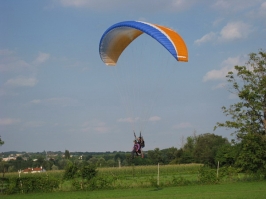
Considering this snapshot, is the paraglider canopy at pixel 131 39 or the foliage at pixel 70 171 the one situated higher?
the paraglider canopy at pixel 131 39

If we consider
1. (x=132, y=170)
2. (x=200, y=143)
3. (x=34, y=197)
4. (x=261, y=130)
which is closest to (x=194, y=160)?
(x=200, y=143)

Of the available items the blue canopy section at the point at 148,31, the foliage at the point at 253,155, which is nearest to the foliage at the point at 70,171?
the foliage at the point at 253,155

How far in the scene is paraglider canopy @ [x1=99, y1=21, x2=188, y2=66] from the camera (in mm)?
16202

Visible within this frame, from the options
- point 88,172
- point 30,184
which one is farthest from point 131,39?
point 30,184

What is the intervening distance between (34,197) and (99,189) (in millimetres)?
4984

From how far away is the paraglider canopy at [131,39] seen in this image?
638 inches

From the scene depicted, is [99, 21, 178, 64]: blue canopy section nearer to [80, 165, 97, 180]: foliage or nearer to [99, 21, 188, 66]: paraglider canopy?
[99, 21, 188, 66]: paraglider canopy

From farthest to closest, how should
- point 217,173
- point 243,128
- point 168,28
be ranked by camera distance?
point 243,128 → point 217,173 → point 168,28

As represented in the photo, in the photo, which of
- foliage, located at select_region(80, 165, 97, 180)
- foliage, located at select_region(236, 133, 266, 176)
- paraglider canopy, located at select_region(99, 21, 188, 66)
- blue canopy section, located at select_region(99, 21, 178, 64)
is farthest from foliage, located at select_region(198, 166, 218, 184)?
blue canopy section, located at select_region(99, 21, 178, 64)

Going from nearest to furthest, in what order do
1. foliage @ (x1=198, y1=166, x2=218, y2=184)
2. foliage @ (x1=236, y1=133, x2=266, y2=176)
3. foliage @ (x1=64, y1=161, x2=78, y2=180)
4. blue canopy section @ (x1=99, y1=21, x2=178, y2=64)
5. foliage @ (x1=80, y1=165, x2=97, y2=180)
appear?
blue canopy section @ (x1=99, y1=21, x2=178, y2=64)
foliage @ (x1=80, y1=165, x2=97, y2=180)
foliage @ (x1=198, y1=166, x2=218, y2=184)
foliage @ (x1=64, y1=161, x2=78, y2=180)
foliage @ (x1=236, y1=133, x2=266, y2=176)

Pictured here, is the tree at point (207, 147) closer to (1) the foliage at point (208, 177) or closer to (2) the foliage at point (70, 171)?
(1) the foliage at point (208, 177)

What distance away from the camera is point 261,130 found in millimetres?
35594

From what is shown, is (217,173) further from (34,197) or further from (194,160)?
(194,160)

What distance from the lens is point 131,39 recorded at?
781 inches
